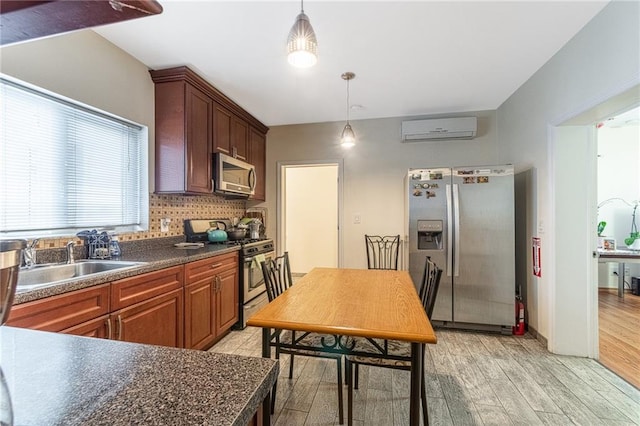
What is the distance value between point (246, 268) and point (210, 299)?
1.88 ft

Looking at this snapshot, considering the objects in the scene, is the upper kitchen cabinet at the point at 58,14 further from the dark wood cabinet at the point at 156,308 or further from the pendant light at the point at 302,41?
the dark wood cabinet at the point at 156,308

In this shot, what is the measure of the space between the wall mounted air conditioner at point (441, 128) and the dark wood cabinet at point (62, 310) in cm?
340

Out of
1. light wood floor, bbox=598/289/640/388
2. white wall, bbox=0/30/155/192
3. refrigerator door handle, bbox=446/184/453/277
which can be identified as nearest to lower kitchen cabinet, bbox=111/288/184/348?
white wall, bbox=0/30/155/192

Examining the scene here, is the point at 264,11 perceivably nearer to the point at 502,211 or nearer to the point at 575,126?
the point at 575,126

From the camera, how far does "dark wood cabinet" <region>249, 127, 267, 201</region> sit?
12.6ft

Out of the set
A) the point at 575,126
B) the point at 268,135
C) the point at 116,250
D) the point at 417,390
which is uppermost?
the point at 268,135

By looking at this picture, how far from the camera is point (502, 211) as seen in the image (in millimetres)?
2885

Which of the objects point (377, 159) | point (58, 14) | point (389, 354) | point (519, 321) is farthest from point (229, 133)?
point (519, 321)

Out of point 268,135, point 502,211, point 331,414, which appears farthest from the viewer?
point 268,135

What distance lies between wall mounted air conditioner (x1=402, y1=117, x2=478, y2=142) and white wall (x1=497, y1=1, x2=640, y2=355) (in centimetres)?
41

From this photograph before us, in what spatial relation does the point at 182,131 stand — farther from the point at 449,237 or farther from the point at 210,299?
the point at 449,237

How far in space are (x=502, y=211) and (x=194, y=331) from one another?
3039 mm

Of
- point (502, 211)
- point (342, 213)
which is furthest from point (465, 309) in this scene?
point (342, 213)

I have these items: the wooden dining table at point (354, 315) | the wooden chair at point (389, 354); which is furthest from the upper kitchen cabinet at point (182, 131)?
the wooden chair at point (389, 354)
